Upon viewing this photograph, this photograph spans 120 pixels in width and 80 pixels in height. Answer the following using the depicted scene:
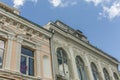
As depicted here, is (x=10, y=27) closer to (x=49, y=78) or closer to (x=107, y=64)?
(x=49, y=78)

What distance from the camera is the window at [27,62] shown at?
42.5 ft

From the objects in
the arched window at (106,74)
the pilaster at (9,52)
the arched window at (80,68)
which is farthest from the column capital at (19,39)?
the arched window at (106,74)

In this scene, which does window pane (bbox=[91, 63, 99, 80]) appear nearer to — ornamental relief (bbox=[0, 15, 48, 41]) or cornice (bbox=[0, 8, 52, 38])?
cornice (bbox=[0, 8, 52, 38])

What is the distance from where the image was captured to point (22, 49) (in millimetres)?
13789

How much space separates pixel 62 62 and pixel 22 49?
13.0 ft

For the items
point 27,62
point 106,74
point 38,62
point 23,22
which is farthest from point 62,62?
point 106,74

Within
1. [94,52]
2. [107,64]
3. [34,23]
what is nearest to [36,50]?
[34,23]

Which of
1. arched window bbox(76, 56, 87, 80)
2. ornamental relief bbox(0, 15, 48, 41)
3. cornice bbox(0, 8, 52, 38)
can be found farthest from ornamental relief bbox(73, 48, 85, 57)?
ornamental relief bbox(0, 15, 48, 41)

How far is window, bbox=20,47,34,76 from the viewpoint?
12965 mm

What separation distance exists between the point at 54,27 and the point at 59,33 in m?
0.68

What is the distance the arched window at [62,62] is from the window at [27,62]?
2.81 meters

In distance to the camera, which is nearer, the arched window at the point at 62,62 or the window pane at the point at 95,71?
the arched window at the point at 62,62

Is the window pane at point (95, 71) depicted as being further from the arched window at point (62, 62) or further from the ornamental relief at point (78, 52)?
the arched window at point (62, 62)

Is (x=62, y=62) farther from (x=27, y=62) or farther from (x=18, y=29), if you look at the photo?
(x=18, y=29)
